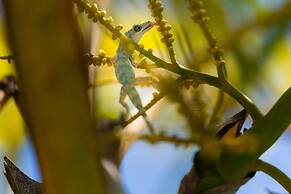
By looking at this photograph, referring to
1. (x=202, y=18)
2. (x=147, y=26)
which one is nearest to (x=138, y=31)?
(x=147, y=26)

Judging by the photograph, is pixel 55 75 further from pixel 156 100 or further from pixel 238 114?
pixel 238 114

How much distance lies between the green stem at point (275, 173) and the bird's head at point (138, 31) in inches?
8.6

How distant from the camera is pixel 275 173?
88 centimetres

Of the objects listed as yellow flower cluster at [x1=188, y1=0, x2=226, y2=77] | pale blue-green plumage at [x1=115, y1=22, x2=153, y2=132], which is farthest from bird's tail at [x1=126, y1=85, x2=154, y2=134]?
yellow flower cluster at [x1=188, y1=0, x2=226, y2=77]

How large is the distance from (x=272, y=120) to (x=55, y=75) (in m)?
0.27

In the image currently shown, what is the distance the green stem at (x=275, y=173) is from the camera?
87 cm

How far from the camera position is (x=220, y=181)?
2.81ft

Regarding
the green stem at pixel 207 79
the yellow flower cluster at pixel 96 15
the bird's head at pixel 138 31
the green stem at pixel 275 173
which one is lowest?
the green stem at pixel 275 173

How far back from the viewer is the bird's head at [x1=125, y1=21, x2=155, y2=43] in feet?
2.97

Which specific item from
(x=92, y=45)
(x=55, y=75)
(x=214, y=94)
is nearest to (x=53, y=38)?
(x=55, y=75)

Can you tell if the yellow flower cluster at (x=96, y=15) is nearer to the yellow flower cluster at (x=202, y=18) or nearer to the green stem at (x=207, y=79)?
the green stem at (x=207, y=79)

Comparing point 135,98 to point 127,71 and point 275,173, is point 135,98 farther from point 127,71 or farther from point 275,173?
point 275,173

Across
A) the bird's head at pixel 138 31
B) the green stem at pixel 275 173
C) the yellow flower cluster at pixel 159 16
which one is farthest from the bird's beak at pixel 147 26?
the green stem at pixel 275 173

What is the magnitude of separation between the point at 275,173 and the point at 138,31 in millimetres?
249
